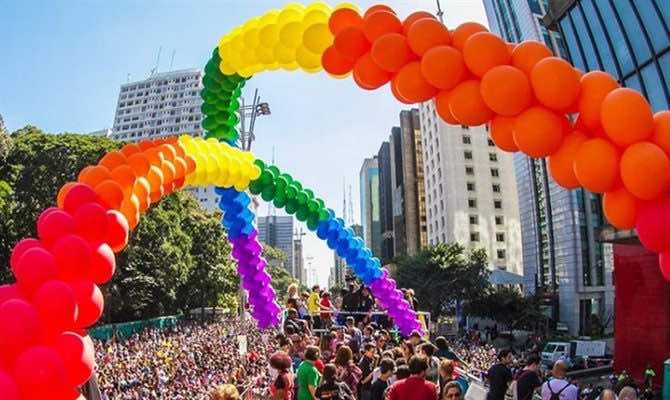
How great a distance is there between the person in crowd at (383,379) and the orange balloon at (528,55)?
3353 millimetres

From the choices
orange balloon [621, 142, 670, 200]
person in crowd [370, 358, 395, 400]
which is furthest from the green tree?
orange balloon [621, 142, 670, 200]

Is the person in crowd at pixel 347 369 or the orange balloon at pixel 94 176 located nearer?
the person in crowd at pixel 347 369

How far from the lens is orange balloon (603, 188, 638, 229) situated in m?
4.16

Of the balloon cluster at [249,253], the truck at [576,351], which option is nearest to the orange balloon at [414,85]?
the balloon cluster at [249,253]

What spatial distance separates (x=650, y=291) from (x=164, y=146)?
55.5 ft

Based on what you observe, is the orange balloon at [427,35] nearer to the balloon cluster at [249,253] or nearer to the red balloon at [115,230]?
the red balloon at [115,230]

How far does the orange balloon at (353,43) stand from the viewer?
5945mm

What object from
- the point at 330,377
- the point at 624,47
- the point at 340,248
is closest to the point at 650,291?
the point at 624,47

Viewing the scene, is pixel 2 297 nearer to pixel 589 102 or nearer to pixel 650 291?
pixel 589 102

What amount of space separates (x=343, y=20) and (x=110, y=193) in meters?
3.23

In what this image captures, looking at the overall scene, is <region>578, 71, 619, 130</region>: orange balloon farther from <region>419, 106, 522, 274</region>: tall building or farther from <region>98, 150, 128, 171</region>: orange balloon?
<region>419, 106, 522, 274</region>: tall building

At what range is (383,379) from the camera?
6.33 meters

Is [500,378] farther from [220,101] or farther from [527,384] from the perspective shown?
[220,101]

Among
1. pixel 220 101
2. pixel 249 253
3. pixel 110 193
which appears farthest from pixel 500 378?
pixel 249 253
